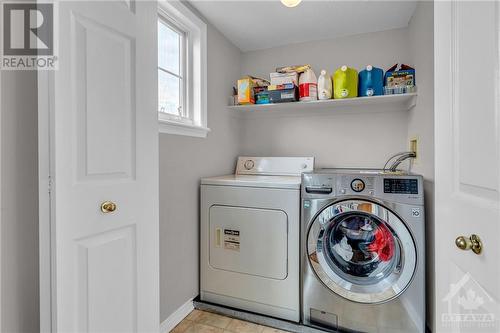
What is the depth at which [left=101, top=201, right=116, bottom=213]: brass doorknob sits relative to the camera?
39.2 inches

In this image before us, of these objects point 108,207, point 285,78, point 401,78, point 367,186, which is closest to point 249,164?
point 285,78

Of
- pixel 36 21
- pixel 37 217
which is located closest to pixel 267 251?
pixel 37 217

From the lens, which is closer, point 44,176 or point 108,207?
point 44,176

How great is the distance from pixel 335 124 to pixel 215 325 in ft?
6.41

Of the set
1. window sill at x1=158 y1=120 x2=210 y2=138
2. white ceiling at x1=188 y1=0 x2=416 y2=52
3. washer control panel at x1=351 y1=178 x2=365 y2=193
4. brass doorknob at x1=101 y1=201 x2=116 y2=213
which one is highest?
white ceiling at x1=188 y1=0 x2=416 y2=52

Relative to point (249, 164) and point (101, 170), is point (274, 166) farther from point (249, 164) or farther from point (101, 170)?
point (101, 170)

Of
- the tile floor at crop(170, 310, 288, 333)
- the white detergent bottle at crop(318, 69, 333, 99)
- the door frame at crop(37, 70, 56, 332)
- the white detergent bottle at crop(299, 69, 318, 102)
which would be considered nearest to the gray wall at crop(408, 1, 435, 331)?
the white detergent bottle at crop(318, 69, 333, 99)

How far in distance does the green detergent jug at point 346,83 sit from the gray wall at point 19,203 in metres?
1.92

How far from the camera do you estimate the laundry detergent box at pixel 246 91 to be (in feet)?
7.61

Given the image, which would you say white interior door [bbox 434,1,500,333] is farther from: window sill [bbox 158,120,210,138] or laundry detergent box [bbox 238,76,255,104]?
laundry detergent box [bbox 238,76,255,104]

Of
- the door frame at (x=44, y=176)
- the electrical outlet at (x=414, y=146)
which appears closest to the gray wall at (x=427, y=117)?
the electrical outlet at (x=414, y=146)

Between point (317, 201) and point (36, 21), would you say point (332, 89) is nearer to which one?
point (317, 201)

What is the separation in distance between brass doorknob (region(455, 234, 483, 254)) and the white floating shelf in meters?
1.52

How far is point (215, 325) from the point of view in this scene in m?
1.78
